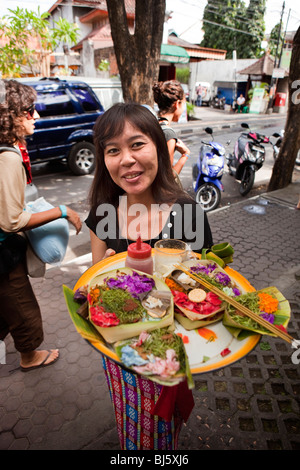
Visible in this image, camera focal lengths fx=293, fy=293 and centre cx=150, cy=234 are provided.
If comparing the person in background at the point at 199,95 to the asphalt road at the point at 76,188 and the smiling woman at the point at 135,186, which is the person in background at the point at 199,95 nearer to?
the asphalt road at the point at 76,188

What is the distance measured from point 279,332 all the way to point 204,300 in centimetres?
31

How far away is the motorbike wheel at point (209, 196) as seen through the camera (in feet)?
19.0

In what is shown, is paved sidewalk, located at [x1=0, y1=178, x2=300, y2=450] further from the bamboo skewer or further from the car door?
the car door

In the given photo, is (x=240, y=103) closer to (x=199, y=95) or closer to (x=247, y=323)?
(x=199, y=95)

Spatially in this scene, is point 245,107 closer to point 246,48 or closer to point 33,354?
point 246,48

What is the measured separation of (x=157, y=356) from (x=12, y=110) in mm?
2003

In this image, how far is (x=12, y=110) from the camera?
2.12 m

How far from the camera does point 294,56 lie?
221 inches

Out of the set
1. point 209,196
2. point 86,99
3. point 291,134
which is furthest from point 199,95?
point 209,196

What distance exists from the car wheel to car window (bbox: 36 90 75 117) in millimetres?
862

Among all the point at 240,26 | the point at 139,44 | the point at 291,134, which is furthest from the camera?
the point at 240,26

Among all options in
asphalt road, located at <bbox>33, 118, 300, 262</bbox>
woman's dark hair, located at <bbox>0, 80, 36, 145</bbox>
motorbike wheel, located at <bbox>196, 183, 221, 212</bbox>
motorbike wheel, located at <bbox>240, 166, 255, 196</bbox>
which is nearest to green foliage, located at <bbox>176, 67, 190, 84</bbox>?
asphalt road, located at <bbox>33, 118, 300, 262</bbox>

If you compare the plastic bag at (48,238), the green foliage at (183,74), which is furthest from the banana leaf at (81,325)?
the green foliage at (183,74)
